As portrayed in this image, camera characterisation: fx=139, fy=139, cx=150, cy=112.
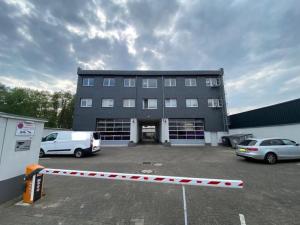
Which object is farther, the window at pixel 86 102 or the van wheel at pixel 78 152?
the window at pixel 86 102

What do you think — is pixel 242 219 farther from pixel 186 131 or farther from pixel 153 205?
pixel 186 131

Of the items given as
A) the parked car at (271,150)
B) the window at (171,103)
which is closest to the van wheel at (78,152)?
the parked car at (271,150)

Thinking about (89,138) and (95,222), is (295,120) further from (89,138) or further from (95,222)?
(89,138)

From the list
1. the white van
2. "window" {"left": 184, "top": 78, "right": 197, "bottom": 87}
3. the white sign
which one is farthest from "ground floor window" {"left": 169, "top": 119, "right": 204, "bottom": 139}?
the white sign

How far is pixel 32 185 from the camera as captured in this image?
382 cm

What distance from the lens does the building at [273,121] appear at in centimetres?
1230

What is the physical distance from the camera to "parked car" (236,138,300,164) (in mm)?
8602

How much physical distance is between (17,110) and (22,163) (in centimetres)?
3846

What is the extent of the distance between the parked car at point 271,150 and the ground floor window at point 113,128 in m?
14.5

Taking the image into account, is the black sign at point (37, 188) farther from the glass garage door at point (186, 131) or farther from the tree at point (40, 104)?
the tree at point (40, 104)

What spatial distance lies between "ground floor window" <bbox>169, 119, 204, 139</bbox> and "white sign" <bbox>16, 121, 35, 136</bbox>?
56.8 feet

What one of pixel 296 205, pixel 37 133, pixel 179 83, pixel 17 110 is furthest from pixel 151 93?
pixel 17 110

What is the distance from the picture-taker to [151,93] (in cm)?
2130

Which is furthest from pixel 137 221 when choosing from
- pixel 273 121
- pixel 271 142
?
pixel 273 121
